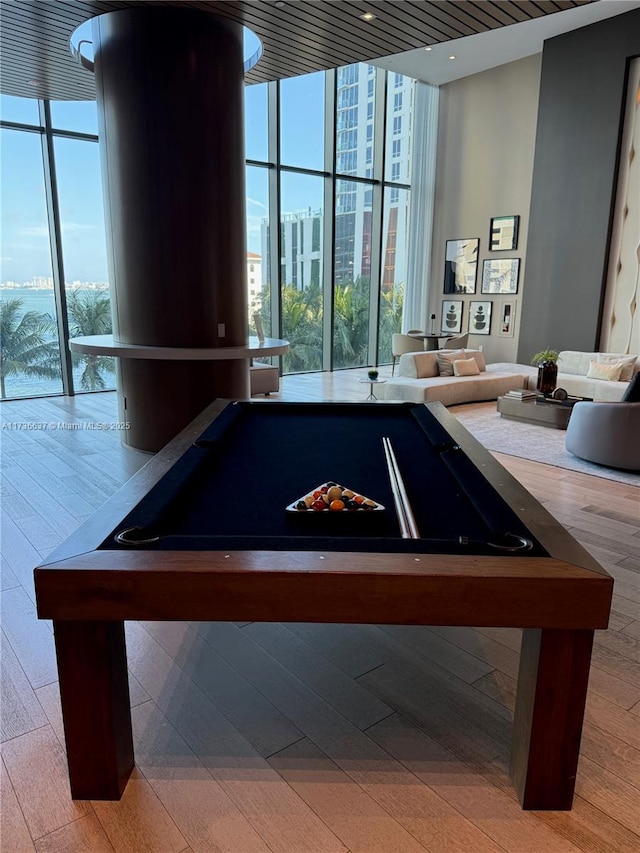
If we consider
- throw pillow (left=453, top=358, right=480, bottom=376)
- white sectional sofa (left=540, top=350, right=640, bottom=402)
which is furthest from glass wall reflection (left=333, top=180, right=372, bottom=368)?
white sectional sofa (left=540, top=350, right=640, bottom=402)

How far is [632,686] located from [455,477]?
107cm

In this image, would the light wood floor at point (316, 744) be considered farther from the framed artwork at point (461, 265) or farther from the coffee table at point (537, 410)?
the framed artwork at point (461, 265)

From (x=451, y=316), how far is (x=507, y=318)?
1315mm

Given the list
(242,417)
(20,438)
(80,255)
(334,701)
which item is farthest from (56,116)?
(334,701)

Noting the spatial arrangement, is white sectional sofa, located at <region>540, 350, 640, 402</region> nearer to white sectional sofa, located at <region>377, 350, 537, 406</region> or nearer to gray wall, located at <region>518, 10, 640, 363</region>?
white sectional sofa, located at <region>377, 350, 537, 406</region>

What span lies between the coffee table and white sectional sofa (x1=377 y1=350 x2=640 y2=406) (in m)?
0.85

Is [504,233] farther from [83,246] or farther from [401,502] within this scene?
[401,502]

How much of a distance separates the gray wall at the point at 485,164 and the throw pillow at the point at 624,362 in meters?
2.46

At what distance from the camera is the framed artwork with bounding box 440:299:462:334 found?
11.4 metres

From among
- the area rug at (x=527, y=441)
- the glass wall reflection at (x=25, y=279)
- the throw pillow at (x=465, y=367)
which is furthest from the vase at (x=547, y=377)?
the glass wall reflection at (x=25, y=279)

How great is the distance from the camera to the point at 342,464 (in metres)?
2.29

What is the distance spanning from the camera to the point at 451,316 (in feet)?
37.9

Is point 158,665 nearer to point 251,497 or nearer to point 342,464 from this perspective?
point 251,497

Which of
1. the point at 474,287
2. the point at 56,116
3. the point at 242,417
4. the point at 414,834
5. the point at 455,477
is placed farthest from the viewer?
the point at 474,287
